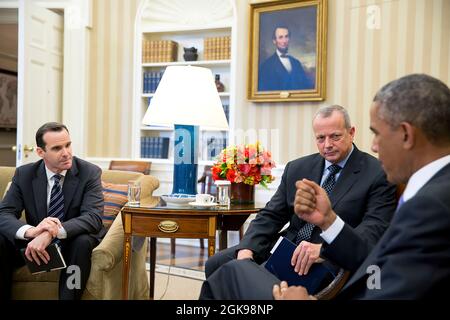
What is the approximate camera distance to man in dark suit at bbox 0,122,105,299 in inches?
105

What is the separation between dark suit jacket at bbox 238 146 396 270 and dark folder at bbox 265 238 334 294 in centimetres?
Result: 21

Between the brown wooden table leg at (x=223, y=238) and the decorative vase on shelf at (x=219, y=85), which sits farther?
the decorative vase on shelf at (x=219, y=85)

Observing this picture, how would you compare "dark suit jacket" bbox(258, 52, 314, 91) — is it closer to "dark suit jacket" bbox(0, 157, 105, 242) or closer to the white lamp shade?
the white lamp shade

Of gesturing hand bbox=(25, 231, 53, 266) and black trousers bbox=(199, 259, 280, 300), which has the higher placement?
black trousers bbox=(199, 259, 280, 300)

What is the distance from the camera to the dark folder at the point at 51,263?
2.59 m

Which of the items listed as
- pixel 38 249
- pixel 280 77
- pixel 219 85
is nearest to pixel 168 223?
pixel 38 249

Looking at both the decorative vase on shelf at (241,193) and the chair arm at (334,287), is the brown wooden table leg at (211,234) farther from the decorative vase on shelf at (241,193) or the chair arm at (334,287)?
the chair arm at (334,287)

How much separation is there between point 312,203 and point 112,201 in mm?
1893

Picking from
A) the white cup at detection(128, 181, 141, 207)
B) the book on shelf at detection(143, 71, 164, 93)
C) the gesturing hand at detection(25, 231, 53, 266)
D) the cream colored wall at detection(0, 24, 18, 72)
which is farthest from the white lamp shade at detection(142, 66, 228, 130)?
the cream colored wall at detection(0, 24, 18, 72)

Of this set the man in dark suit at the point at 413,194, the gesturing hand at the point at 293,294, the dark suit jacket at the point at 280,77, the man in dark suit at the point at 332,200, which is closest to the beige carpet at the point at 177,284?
the man in dark suit at the point at 332,200

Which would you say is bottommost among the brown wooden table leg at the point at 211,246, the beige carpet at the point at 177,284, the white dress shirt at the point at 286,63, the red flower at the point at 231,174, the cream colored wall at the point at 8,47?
the beige carpet at the point at 177,284

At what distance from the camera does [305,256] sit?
208 centimetres

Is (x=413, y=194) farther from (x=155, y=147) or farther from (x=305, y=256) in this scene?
(x=155, y=147)

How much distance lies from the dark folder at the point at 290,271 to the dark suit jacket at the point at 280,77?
304cm
